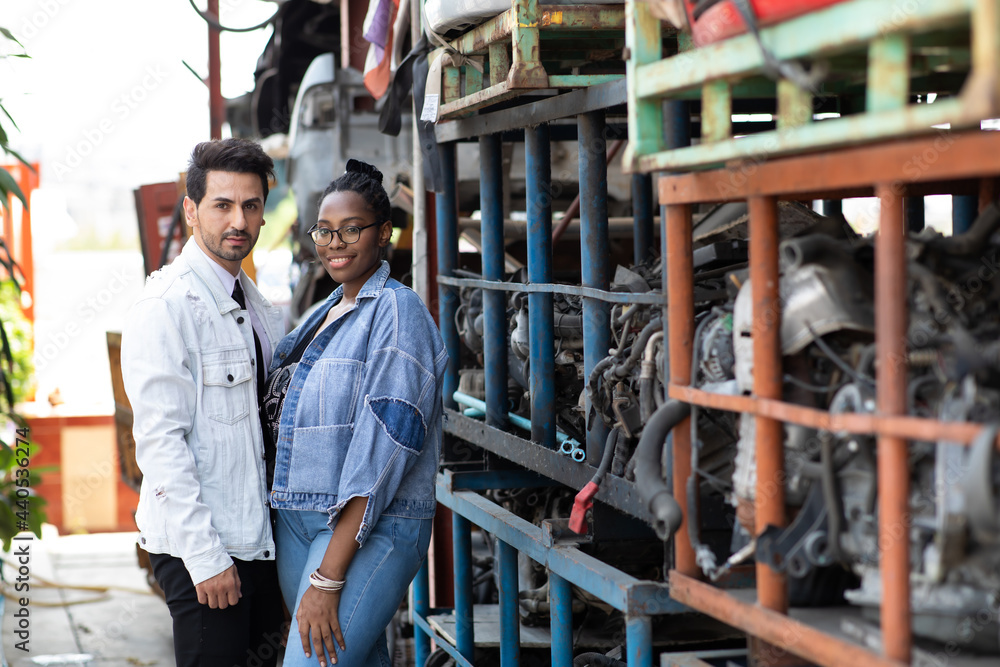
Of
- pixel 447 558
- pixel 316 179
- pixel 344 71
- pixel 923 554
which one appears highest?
pixel 344 71

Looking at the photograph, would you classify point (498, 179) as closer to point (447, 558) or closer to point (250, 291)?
point (250, 291)

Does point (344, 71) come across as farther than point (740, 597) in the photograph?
Yes

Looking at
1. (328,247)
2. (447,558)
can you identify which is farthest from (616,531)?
(447,558)

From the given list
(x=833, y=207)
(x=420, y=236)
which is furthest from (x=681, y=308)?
(x=420, y=236)

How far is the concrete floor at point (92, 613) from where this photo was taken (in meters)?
6.17

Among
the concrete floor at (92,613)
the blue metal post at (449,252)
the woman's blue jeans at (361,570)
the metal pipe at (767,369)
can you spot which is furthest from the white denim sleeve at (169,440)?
the concrete floor at (92,613)

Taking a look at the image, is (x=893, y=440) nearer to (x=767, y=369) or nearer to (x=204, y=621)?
(x=767, y=369)

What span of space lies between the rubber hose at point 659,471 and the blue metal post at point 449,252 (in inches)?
86.2

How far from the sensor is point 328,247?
10.1 feet

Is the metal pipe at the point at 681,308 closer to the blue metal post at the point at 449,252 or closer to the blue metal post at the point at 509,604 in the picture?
the blue metal post at the point at 509,604

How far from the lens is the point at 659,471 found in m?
2.33

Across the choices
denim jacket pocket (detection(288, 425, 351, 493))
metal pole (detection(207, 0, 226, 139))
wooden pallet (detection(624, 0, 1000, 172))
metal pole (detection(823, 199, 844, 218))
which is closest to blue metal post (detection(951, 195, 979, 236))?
metal pole (detection(823, 199, 844, 218))

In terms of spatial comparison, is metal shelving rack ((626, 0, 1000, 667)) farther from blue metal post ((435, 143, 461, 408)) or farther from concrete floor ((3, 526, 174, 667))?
concrete floor ((3, 526, 174, 667))

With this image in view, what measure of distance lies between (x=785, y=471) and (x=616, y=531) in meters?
1.16
